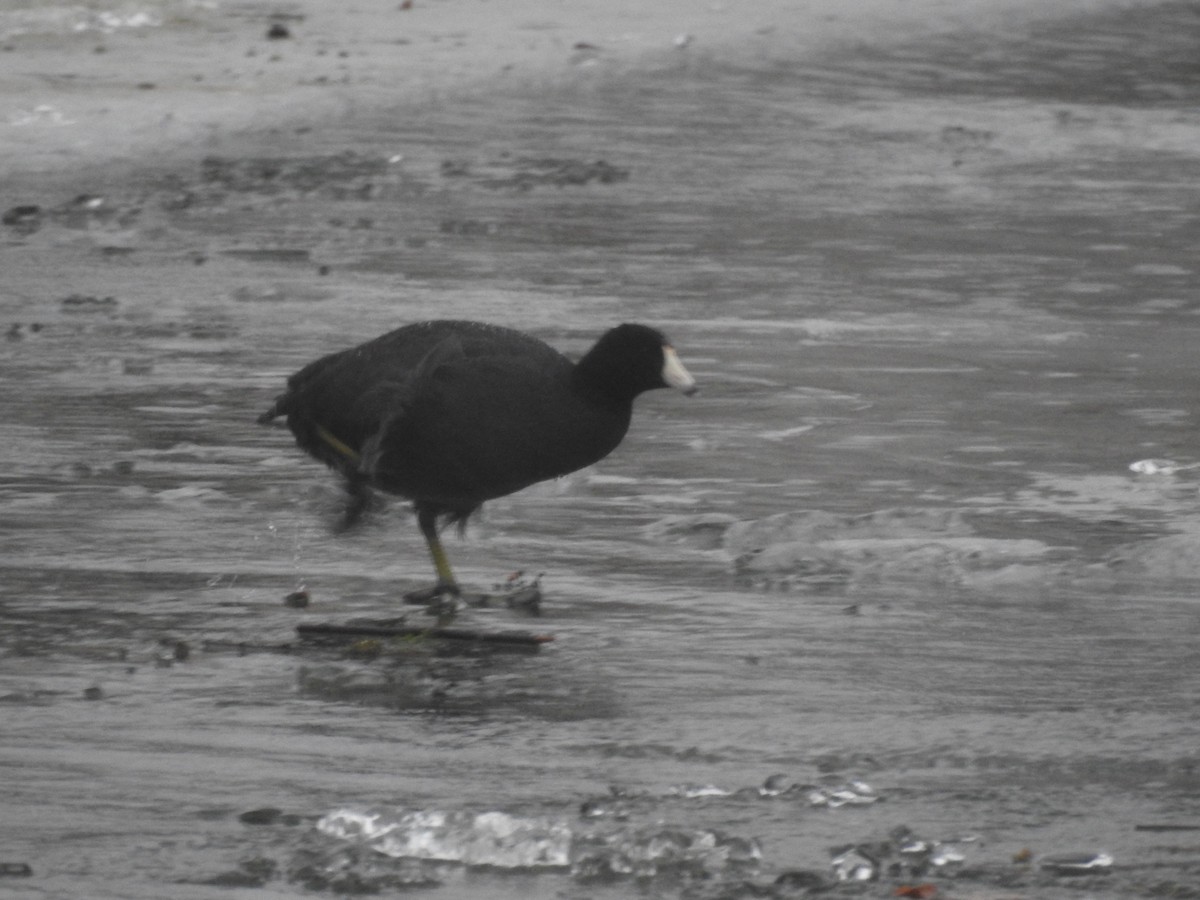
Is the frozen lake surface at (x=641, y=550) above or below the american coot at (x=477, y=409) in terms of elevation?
below

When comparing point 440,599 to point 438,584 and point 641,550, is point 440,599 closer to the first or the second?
point 438,584

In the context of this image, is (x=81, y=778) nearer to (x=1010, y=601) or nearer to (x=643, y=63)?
(x=1010, y=601)

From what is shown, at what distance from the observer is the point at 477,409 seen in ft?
20.8

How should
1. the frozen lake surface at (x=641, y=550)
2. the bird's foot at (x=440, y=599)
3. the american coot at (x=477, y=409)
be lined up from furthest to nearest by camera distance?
the bird's foot at (x=440, y=599) → the american coot at (x=477, y=409) → the frozen lake surface at (x=641, y=550)

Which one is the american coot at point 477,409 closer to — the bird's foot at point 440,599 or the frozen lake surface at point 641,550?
the bird's foot at point 440,599

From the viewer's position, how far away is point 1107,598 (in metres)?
6.56

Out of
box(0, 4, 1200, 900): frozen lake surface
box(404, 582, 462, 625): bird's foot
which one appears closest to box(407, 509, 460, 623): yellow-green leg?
box(404, 582, 462, 625): bird's foot

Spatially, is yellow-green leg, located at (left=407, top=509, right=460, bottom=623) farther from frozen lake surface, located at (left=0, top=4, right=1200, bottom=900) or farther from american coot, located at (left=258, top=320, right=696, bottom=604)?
frozen lake surface, located at (left=0, top=4, right=1200, bottom=900)

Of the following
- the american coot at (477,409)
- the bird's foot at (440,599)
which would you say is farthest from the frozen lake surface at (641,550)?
the american coot at (477,409)

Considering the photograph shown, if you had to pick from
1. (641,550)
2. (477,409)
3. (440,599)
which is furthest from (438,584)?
(641,550)

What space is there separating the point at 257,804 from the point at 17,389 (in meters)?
4.65

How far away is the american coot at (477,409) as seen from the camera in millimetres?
6324

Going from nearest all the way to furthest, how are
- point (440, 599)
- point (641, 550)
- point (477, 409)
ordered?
point (477, 409)
point (440, 599)
point (641, 550)

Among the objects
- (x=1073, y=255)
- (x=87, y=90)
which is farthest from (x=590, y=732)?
(x=87, y=90)
